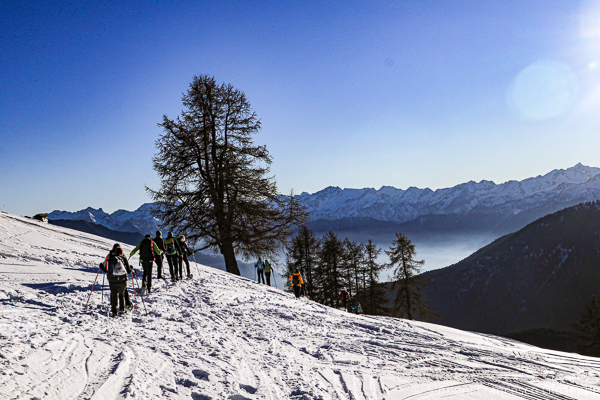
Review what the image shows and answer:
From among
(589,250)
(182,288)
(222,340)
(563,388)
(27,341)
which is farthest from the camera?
(589,250)

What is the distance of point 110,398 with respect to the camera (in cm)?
398

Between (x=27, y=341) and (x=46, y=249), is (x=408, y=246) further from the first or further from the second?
(x=27, y=341)

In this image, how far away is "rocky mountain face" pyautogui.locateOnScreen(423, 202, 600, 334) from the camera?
128125 mm

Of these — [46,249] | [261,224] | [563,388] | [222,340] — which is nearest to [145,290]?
[222,340]

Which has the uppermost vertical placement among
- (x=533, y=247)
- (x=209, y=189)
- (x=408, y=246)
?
(x=209, y=189)

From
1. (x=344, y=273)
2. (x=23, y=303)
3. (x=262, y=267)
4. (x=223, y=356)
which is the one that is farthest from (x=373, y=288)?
(x=23, y=303)

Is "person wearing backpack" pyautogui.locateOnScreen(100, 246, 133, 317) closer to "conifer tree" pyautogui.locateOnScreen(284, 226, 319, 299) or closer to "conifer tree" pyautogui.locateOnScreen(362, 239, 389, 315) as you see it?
"conifer tree" pyautogui.locateOnScreen(284, 226, 319, 299)

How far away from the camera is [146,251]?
10.3 meters

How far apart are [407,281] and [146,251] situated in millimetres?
29108

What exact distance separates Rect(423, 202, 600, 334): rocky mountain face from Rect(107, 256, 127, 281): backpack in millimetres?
144286

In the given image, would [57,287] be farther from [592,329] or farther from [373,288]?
[592,329]

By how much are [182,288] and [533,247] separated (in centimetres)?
18587

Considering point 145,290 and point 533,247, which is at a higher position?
point 145,290

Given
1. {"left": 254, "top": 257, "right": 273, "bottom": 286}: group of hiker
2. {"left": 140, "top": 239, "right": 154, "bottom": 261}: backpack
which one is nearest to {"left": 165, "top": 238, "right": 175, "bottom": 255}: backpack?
{"left": 140, "top": 239, "right": 154, "bottom": 261}: backpack
